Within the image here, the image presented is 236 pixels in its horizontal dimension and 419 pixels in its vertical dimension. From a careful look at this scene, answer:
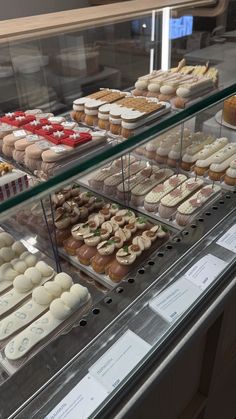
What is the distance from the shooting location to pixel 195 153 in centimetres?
139

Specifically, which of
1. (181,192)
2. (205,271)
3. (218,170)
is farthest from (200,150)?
(205,271)

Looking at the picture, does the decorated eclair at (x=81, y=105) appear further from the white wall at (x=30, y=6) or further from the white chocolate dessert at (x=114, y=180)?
the white wall at (x=30, y=6)

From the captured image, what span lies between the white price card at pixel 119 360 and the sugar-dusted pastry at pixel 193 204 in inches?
17.0

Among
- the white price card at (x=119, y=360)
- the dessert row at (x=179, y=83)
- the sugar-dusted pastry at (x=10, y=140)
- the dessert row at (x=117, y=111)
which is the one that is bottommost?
the white price card at (x=119, y=360)

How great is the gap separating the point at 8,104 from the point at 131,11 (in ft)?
2.36

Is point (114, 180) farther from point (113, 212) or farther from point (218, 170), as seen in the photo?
point (218, 170)

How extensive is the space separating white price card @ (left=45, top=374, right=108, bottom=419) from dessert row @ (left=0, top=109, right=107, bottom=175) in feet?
1.35

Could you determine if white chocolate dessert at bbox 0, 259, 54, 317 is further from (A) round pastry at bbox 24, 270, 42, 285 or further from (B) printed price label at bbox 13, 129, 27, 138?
(B) printed price label at bbox 13, 129, 27, 138

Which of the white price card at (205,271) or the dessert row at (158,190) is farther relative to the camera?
the dessert row at (158,190)

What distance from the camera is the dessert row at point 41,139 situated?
0.79 metres

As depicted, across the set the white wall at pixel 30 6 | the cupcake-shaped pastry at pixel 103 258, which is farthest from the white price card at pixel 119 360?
the white wall at pixel 30 6

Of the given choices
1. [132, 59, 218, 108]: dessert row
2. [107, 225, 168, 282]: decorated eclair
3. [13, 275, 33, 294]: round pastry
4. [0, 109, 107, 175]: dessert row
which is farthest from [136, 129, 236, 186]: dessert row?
[13, 275, 33, 294]: round pastry

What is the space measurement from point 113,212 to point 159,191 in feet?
0.58

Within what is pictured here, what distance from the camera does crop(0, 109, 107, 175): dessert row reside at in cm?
79
